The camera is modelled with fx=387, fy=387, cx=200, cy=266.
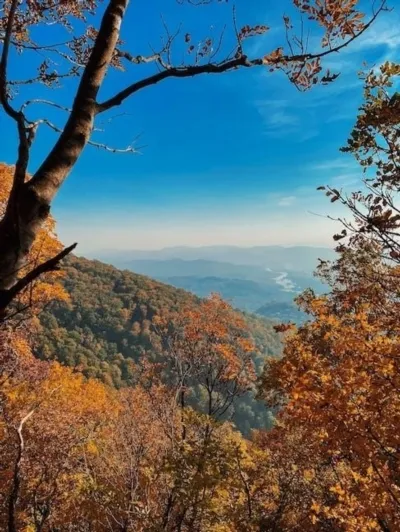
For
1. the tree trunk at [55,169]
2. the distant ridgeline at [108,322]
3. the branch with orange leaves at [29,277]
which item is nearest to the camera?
the branch with orange leaves at [29,277]

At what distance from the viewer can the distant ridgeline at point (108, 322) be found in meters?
65.2

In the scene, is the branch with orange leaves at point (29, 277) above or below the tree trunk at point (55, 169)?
below

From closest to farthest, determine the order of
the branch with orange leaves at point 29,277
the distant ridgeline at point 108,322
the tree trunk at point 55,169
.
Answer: the branch with orange leaves at point 29,277 → the tree trunk at point 55,169 → the distant ridgeline at point 108,322

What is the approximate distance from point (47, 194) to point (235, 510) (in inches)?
426

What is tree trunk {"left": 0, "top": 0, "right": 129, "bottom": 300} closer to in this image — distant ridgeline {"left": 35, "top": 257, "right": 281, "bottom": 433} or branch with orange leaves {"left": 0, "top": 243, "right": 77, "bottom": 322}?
branch with orange leaves {"left": 0, "top": 243, "right": 77, "bottom": 322}

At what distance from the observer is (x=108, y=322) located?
278 feet

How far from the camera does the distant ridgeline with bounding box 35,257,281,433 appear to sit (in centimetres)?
6525

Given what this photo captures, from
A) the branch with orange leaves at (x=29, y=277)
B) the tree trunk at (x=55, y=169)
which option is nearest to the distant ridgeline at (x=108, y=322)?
the tree trunk at (x=55, y=169)

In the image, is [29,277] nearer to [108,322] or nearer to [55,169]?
[55,169]

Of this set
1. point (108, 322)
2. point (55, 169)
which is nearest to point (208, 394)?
point (55, 169)

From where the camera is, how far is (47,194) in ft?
6.17

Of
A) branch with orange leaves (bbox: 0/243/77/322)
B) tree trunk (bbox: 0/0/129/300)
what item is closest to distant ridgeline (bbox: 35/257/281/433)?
tree trunk (bbox: 0/0/129/300)

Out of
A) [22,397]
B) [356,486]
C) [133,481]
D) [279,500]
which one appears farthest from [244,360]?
[22,397]

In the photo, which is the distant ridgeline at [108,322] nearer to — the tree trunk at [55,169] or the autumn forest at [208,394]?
the autumn forest at [208,394]
